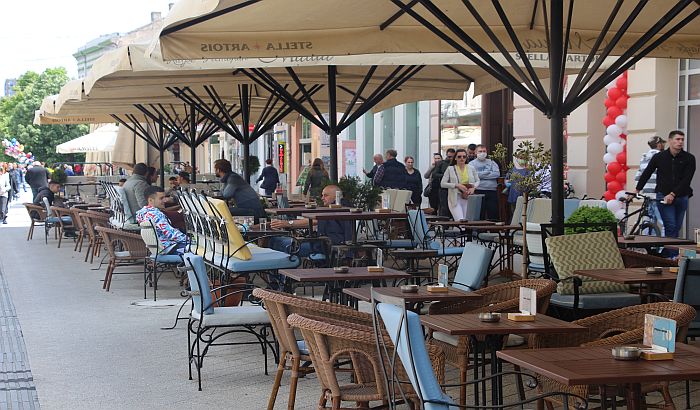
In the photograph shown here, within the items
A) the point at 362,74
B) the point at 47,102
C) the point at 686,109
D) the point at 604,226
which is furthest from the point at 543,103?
the point at 47,102

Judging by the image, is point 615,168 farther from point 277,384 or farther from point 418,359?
point 418,359

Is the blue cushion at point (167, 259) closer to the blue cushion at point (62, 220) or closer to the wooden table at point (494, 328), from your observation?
the wooden table at point (494, 328)

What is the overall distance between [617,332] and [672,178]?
9100 millimetres

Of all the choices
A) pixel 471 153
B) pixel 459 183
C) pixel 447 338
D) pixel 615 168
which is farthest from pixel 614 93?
pixel 447 338

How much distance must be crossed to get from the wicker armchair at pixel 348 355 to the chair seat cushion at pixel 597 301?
2.86 m

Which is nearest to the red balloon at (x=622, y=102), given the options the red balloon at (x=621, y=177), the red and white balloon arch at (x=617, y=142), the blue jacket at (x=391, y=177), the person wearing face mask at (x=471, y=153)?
the red and white balloon arch at (x=617, y=142)

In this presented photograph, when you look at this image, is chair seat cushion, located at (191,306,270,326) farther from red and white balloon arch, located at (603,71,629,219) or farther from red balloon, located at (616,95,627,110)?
red balloon, located at (616,95,627,110)

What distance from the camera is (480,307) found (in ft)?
24.6

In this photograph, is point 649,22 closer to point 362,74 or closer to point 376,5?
point 376,5

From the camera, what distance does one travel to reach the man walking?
48.8 feet

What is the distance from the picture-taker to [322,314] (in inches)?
263

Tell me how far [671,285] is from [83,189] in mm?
23476

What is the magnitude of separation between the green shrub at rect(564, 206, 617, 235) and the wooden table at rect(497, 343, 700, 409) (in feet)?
14.7

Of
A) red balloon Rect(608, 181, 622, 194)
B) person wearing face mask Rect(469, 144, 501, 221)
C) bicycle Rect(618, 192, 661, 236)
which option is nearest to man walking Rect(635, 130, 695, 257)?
bicycle Rect(618, 192, 661, 236)
